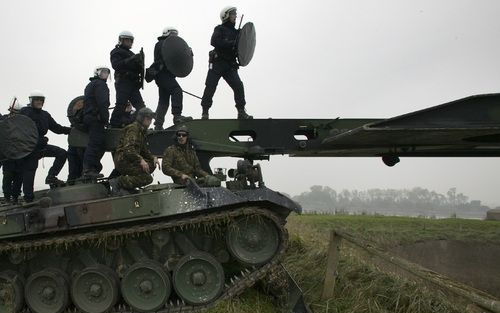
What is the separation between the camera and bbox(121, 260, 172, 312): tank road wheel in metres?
7.30

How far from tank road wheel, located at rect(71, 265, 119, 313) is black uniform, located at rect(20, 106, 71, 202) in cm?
176

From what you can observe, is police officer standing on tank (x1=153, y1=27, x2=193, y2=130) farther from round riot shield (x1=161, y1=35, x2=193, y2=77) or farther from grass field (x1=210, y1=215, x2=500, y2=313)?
grass field (x1=210, y1=215, x2=500, y2=313)

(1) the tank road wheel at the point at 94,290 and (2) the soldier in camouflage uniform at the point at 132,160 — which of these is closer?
(1) the tank road wheel at the point at 94,290

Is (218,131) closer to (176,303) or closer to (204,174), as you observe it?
(204,174)

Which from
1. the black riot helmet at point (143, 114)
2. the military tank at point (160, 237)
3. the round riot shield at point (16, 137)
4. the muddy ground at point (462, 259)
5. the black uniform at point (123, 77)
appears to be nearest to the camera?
the military tank at point (160, 237)

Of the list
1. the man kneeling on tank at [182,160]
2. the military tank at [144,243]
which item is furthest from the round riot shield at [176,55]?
the military tank at [144,243]

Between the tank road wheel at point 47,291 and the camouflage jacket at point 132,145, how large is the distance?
190cm

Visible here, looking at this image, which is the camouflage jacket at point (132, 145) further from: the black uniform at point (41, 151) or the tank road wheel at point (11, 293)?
the tank road wheel at point (11, 293)

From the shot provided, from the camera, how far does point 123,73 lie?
30.0ft

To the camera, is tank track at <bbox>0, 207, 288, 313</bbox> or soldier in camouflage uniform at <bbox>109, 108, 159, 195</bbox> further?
soldier in camouflage uniform at <bbox>109, 108, 159, 195</bbox>

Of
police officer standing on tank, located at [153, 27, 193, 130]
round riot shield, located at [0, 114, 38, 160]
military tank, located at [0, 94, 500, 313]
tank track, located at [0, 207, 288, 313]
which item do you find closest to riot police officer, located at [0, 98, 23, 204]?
round riot shield, located at [0, 114, 38, 160]

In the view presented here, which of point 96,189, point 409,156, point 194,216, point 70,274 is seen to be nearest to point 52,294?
point 70,274

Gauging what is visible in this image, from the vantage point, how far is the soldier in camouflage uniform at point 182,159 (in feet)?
26.3

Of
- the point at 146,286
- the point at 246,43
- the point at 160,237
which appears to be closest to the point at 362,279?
the point at 160,237
